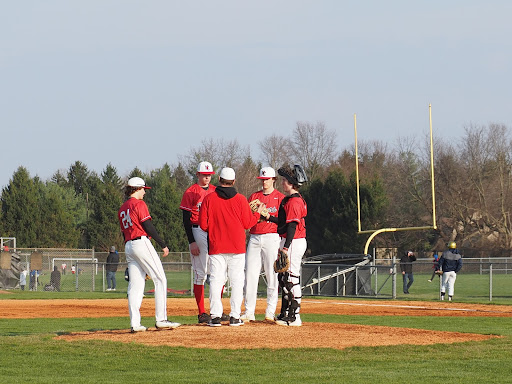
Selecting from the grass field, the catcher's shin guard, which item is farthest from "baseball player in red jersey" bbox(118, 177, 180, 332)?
the catcher's shin guard

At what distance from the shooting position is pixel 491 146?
2662 inches

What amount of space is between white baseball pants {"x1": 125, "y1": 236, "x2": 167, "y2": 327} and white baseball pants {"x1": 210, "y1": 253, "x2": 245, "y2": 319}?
660mm

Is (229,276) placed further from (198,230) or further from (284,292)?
(198,230)

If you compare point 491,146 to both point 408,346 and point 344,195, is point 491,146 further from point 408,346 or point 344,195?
point 408,346

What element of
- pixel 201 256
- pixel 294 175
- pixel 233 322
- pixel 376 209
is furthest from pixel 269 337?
pixel 376 209

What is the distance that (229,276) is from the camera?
10859mm

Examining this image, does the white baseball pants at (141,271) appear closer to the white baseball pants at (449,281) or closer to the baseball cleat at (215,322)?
the baseball cleat at (215,322)

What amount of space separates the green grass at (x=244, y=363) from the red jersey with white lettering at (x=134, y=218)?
1.41 metres

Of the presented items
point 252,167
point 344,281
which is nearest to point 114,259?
point 344,281

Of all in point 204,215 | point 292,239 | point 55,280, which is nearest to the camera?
point 204,215

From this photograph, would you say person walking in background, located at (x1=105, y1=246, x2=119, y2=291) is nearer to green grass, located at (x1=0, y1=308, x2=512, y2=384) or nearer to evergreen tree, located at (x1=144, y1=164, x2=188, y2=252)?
green grass, located at (x1=0, y1=308, x2=512, y2=384)

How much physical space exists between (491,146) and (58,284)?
45.4 m

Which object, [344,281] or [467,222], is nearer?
[344,281]

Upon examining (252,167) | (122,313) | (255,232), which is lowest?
(122,313)
